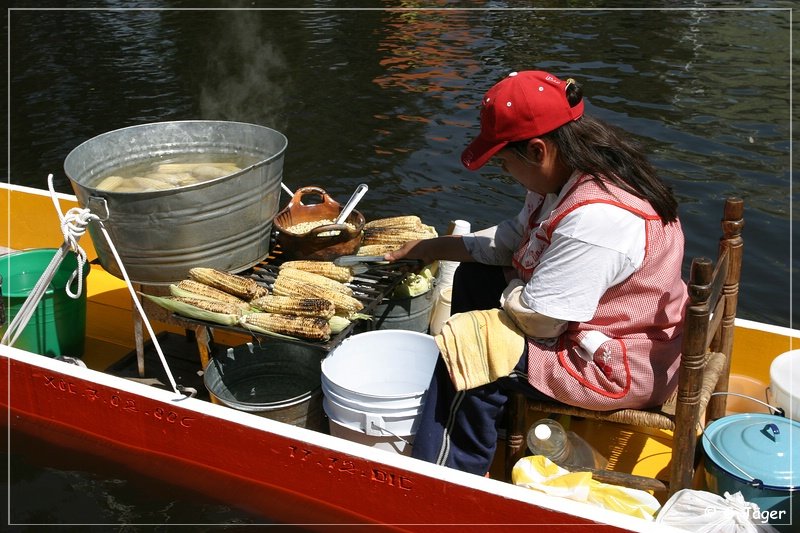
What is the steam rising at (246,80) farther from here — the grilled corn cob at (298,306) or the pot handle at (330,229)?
the grilled corn cob at (298,306)

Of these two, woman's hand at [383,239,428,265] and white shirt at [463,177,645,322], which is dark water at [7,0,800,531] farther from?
white shirt at [463,177,645,322]

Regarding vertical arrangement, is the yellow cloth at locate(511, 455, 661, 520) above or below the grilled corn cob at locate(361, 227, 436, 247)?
below

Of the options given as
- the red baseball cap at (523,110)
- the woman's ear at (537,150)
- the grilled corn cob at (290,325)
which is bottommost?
the grilled corn cob at (290,325)

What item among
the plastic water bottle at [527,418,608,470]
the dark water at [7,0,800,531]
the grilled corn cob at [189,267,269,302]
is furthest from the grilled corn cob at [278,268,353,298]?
the dark water at [7,0,800,531]

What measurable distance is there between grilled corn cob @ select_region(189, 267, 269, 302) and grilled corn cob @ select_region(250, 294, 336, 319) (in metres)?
0.15

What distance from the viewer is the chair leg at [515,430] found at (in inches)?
172

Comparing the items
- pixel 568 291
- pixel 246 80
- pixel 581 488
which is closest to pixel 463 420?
pixel 581 488

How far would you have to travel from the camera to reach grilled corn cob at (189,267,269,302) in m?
5.06

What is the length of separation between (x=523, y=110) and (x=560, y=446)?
1864 millimetres

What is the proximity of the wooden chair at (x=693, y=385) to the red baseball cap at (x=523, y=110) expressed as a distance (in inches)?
35.6

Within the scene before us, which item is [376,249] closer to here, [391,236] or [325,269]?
[391,236]

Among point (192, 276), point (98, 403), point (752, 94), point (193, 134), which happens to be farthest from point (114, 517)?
point (752, 94)

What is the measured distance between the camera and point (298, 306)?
478 centimetres

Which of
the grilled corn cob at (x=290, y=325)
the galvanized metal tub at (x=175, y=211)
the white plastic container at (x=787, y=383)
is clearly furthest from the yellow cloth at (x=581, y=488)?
the galvanized metal tub at (x=175, y=211)
